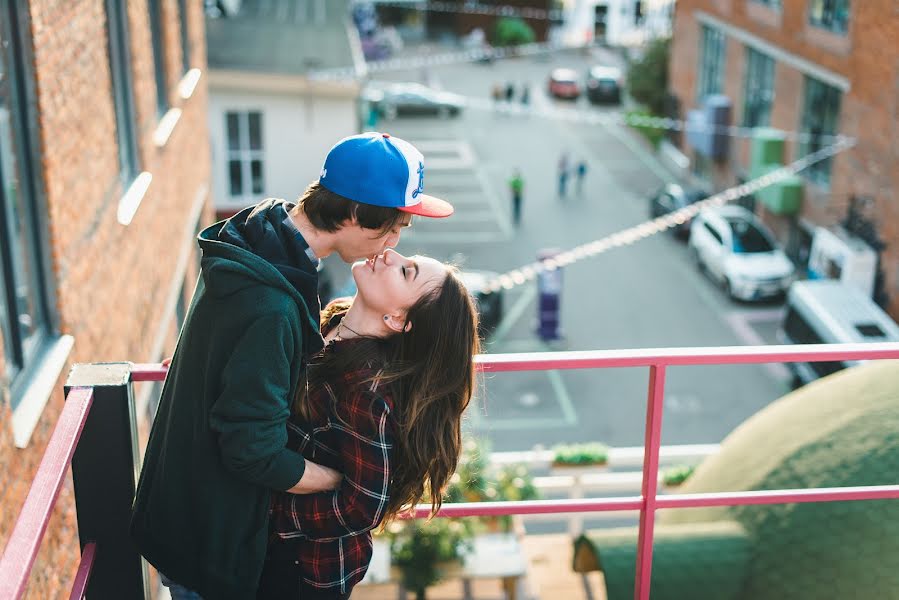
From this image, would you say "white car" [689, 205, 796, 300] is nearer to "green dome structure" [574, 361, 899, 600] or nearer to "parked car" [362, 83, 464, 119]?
"parked car" [362, 83, 464, 119]

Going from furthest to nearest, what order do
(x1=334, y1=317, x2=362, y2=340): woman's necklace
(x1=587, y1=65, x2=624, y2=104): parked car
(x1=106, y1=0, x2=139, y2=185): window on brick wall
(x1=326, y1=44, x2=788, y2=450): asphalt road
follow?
(x1=587, y1=65, x2=624, y2=104): parked car, (x1=326, y1=44, x2=788, y2=450): asphalt road, (x1=106, y1=0, x2=139, y2=185): window on brick wall, (x1=334, y1=317, x2=362, y2=340): woman's necklace

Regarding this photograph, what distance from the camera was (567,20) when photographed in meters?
60.4

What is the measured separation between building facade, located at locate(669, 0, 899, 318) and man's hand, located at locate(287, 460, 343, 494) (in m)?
21.9

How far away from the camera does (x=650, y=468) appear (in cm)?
410

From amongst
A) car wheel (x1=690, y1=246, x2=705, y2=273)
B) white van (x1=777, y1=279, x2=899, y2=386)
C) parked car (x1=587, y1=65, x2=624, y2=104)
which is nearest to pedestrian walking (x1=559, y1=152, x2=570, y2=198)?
car wheel (x1=690, y1=246, x2=705, y2=273)

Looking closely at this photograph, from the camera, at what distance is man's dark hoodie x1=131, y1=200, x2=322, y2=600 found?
122 inches

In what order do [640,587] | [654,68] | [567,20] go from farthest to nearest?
1. [567,20]
2. [654,68]
3. [640,587]

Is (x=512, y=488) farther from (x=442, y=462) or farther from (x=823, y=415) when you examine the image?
(x=442, y=462)

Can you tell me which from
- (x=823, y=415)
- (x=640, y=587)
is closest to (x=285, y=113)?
(x=823, y=415)

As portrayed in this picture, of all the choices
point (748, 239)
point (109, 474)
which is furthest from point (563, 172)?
point (109, 474)

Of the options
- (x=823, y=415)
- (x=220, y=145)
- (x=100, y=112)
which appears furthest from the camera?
(x=220, y=145)

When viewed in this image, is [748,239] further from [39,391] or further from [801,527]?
[39,391]

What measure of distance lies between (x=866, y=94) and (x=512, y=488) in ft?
53.4

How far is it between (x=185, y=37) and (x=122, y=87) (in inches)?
182
